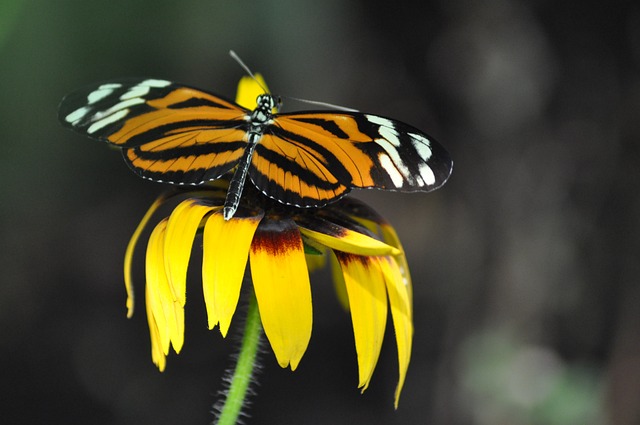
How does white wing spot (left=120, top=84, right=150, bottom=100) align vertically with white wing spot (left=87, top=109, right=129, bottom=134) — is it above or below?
above

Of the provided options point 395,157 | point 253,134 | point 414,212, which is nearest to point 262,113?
point 253,134

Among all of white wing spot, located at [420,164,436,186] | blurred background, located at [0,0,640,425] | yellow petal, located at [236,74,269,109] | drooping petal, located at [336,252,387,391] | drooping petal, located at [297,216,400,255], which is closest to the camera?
drooping petal, located at [297,216,400,255]

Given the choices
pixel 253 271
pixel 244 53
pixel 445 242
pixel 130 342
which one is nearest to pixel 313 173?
pixel 253 271

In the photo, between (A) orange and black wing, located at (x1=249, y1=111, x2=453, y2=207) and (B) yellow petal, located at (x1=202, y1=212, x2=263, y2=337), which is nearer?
(B) yellow petal, located at (x1=202, y1=212, x2=263, y2=337)

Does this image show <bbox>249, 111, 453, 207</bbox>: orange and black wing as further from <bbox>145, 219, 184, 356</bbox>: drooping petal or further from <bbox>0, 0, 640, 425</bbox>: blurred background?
<bbox>0, 0, 640, 425</bbox>: blurred background

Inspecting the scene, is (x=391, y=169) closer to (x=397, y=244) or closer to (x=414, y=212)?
(x=397, y=244)

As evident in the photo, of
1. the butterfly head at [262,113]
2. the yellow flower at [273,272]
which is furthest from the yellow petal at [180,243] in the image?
the butterfly head at [262,113]

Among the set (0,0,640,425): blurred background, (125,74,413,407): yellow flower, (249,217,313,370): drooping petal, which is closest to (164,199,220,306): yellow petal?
(125,74,413,407): yellow flower
